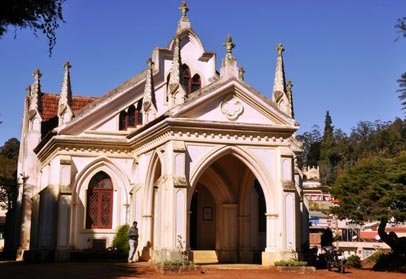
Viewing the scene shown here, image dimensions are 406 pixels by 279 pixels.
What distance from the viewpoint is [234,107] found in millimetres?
25156

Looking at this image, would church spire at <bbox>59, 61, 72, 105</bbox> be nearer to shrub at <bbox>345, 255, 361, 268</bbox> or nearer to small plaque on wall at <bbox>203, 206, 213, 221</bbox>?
small plaque on wall at <bbox>203, 206, 213, 221</bbox>

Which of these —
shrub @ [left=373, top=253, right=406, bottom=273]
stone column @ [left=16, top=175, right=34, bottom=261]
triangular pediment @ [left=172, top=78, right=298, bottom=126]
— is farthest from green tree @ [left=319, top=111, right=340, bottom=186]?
triangular pediment @ [left=172, top=78, right=298, bottom=126]

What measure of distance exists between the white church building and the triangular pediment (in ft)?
0.14

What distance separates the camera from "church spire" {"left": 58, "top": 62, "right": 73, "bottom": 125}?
97.3ft

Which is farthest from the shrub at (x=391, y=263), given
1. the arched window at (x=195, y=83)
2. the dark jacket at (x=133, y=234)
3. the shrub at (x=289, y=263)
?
Result: the arched window at (x=195, y=83)

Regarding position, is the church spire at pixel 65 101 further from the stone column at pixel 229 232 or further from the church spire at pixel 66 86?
the stone column at pixel 229 232

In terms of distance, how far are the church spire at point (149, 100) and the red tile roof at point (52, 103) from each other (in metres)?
7.62

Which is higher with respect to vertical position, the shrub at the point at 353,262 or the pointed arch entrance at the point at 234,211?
the pointed arch entrance at the point at 234,211

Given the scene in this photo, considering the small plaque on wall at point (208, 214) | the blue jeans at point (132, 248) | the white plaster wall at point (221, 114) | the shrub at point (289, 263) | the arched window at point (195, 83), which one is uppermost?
the arched window at point (195, 83)

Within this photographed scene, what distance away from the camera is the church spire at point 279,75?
87.7ft

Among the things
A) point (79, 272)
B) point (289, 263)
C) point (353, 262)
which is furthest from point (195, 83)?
point (79, 272)

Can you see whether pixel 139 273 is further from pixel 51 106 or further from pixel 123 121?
pixel 51 106

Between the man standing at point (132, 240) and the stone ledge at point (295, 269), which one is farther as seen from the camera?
the man standing at point (132, 240)

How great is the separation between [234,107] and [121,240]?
8.53 meters
